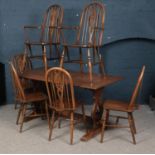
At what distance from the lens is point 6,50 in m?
4.82

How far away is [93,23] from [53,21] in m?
0.80

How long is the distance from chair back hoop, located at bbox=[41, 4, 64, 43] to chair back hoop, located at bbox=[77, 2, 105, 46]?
1.19 feet

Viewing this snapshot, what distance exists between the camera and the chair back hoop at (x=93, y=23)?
3.78m

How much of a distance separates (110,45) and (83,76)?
4.20ft

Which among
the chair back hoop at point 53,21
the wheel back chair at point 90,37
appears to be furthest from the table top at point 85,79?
the chair back hoop at point 53,21

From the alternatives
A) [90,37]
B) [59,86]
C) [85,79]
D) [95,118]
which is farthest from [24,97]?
[90,37]

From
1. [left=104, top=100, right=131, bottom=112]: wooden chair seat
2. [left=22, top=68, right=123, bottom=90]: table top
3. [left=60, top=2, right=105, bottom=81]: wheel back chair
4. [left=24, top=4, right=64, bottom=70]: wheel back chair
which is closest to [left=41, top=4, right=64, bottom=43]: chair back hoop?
[left=24, top=4, right=64, bottom=70]: wheel back chair

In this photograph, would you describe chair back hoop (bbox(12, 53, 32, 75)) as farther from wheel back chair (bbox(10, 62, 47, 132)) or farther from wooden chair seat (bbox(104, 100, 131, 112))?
wooden chair seat (bbox(104, 100, 131, 112))

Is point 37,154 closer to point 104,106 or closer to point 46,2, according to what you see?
point 104,106

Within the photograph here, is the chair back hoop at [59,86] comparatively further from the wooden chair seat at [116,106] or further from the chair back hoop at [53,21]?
the chair back hoop at [53,21]

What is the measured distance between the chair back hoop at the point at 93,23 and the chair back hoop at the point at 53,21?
0.36 meters

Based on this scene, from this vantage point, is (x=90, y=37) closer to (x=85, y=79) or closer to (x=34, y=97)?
(x=85, y=79)

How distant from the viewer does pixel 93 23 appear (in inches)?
153

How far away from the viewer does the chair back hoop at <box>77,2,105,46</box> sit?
3777 millimetres
